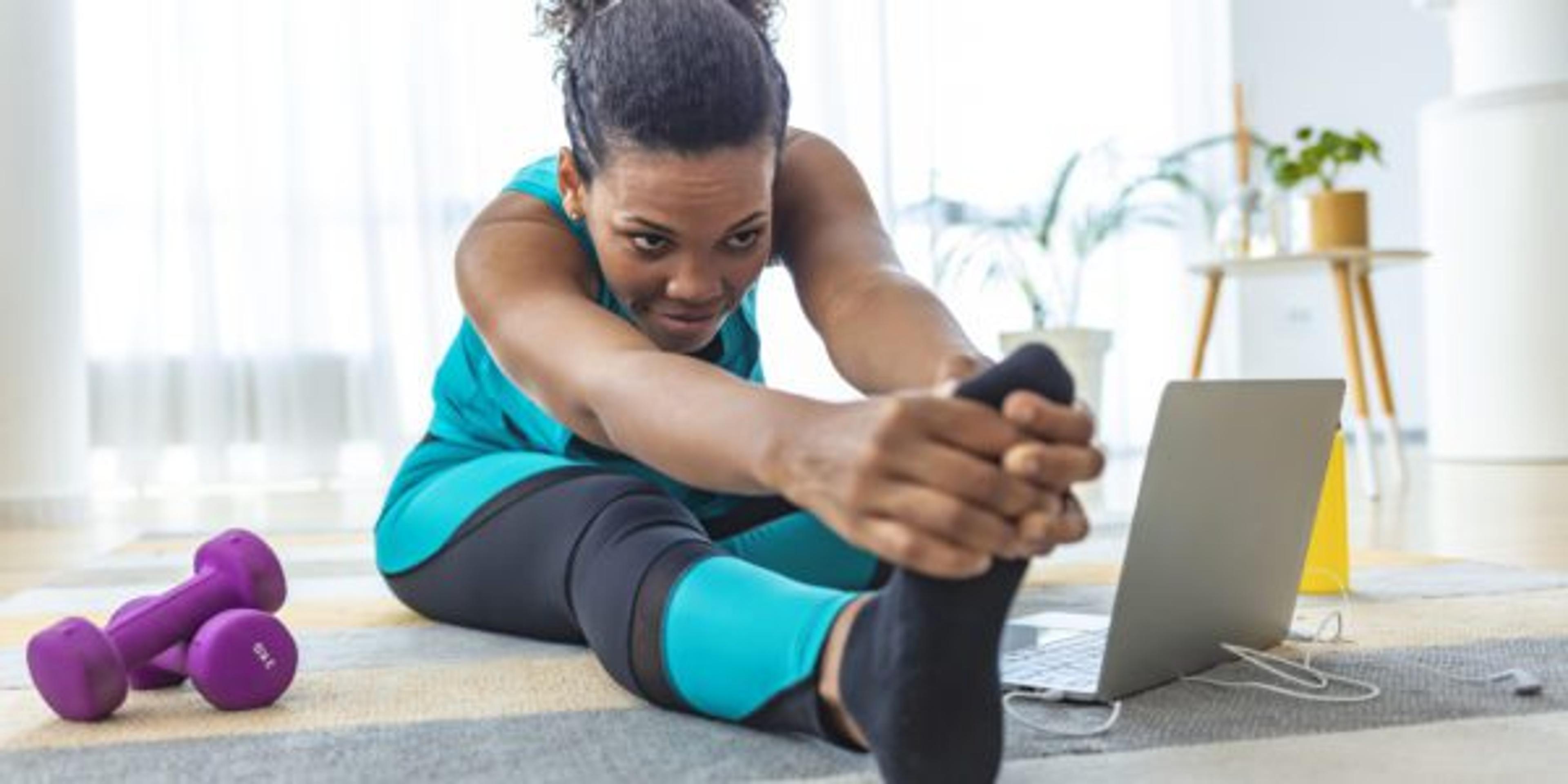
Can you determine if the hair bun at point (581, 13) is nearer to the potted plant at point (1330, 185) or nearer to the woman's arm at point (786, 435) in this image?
the woman's arm at point (786, 435)

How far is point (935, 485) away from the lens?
62 cm

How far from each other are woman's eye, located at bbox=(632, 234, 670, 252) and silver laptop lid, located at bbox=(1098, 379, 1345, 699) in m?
0.34

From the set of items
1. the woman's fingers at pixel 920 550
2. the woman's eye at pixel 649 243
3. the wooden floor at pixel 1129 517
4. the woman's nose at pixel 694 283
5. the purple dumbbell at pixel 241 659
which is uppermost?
the woman's eye at pixel 649 243

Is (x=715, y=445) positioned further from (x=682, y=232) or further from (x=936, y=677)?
(x=682, y=232)

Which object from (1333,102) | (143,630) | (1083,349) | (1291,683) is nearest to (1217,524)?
(1291,683)

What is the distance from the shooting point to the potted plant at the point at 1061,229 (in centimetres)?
394

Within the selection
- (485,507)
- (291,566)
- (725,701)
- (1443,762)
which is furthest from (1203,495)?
(291,566)

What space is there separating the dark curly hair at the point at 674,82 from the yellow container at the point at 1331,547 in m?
0.72

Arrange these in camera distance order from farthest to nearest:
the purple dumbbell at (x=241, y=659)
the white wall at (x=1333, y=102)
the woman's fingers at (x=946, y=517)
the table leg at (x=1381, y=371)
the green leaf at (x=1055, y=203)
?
the white wall at (x=1333, y=102) < the green leaf at (x=1055, y=203) < the table leg at (x=1381, y=371) < the purple dumbbell at (x=241, y=659) < the woman's fingers at (x=946, y=517)

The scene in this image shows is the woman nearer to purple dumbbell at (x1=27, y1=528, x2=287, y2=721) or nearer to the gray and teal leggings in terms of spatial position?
the gray and teal leggings

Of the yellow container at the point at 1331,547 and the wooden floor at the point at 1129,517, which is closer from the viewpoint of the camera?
the yellow container at the point at 1331,547

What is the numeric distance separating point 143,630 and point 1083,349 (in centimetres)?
290

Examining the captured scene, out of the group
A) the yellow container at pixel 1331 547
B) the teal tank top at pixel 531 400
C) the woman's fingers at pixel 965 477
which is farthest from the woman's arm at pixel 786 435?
the yellow container at pixel 1331 547

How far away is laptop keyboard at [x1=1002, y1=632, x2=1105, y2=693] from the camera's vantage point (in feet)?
3.35
